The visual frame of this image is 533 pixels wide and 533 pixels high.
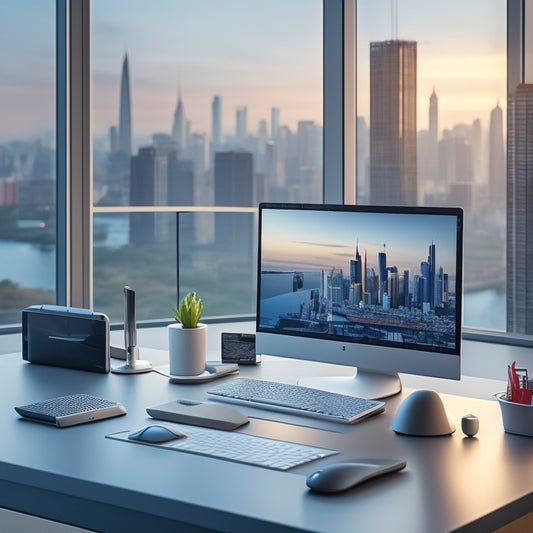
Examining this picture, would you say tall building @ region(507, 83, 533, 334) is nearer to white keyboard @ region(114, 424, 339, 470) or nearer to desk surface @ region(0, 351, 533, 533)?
desk surface @ region(0, 351, 533, 533)

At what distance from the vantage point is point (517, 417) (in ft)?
5.44

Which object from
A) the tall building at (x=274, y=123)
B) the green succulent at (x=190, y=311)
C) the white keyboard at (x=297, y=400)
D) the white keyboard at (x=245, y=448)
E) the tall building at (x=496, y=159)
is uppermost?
the tall building at (x=274, y=123)

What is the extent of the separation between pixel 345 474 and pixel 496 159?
2.68 m

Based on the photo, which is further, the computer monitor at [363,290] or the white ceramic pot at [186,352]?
the white ceramic pot at [186,352]

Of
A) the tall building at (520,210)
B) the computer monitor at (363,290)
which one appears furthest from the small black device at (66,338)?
the tall building at (520,210)

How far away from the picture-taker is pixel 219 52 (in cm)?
712

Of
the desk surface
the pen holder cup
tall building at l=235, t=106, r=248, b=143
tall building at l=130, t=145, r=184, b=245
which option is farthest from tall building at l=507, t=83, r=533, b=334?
tall building at l=130, t=145, r=184, b=245

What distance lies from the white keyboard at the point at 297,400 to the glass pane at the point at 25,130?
4.49 m

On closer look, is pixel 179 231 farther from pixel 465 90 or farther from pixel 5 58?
pixel 5 58

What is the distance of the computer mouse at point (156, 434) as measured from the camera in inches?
62.4

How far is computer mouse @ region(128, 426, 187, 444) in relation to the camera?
5.20 feet

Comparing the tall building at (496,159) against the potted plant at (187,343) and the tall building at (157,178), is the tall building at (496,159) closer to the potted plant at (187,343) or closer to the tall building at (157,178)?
the potted plant at (187,343)

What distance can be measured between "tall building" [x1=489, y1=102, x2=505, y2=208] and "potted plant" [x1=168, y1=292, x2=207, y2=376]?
2003 millimetres

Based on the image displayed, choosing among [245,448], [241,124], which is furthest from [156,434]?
[241,124]
